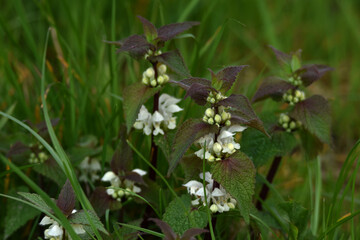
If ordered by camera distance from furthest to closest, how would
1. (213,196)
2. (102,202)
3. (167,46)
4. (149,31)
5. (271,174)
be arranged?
1. (167,46)
2. (271,174)
3. (102,202)
4. (149,31)
5. (213,196)

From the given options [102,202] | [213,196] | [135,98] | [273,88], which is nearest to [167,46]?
[273,88]

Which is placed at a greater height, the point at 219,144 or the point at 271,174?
the point at 219,144

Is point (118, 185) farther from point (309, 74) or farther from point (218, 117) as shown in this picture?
point (309, 74)

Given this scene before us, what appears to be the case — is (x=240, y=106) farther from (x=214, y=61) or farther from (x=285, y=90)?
(x=214, y=61)

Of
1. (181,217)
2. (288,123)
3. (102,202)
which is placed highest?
(288,123)

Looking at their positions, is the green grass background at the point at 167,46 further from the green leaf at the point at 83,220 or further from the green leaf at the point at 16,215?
the green leaf at the point at 83,220

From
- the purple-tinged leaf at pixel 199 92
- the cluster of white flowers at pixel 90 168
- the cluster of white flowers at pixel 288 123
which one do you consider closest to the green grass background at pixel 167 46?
the cluster of white flowers at pixel 90 168

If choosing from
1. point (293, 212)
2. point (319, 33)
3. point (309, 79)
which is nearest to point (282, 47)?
point (319, 33)
